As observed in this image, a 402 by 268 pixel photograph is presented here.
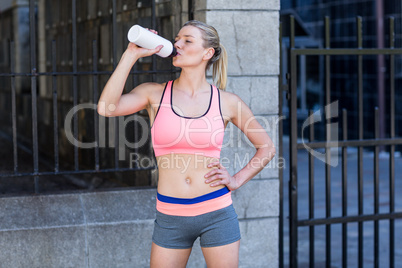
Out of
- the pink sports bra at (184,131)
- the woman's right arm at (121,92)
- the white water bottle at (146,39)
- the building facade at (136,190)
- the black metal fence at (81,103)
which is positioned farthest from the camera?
the black metal fence at (81,103)

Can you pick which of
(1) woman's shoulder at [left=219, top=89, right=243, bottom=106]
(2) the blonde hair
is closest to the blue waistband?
(1) woman's shoulder at [left=219, top=89, right=243, bottom=106]

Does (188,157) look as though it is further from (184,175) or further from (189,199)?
(189,199)

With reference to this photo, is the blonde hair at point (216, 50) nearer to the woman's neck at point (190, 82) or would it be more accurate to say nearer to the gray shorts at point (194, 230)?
the woman's neck at point (190, 82)

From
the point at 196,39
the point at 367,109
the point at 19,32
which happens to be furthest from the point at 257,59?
the point at 367,109

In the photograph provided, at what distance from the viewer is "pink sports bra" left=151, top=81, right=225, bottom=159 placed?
3340 millimetres

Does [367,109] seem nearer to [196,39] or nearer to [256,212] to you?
[256,212]

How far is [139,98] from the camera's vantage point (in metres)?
3.49

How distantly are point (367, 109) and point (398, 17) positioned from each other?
7.02 feet

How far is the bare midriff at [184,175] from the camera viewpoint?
3.39 metres

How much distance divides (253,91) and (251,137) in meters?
1.28

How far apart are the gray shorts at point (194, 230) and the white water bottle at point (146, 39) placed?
852 mm

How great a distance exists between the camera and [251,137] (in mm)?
3713

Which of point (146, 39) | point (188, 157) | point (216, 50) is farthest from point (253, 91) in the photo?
point (146, 39)

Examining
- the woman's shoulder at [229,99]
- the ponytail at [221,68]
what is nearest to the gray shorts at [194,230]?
the woman's shoulder at [229,99]
